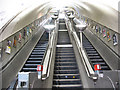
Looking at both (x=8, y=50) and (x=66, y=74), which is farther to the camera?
(x=8, y=50)

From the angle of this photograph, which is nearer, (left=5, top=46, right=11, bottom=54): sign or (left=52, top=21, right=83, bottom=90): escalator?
(left=52, top=21, right=83, bottom=90): escalator

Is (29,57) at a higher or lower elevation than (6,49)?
lower

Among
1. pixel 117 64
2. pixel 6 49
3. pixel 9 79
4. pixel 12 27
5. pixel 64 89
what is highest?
pixel 12 27

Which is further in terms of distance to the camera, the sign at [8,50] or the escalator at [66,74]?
the sign at [8,50]

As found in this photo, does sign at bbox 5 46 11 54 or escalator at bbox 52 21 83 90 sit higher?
sign at bbox 5 46 11 54

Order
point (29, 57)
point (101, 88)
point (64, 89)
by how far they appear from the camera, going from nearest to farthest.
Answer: point (101, 88), point (64, 89), point (29, 57)

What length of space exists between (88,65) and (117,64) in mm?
1107

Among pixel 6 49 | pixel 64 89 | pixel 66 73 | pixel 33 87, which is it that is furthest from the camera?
pixel 66 73

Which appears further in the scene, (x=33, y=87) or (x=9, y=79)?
(x=9, y=79)

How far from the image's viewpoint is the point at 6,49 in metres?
4.03

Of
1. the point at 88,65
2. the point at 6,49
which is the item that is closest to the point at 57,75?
the point at 88,65

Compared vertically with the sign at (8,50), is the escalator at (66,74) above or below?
below

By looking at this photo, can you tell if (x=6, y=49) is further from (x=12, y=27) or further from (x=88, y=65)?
(x=88, y=65)

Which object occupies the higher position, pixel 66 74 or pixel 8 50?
pixel 8 50
